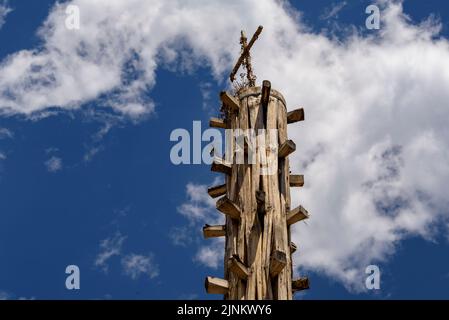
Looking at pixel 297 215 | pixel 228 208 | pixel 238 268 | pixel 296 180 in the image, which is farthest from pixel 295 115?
pixel 238 268

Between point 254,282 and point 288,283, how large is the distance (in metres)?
0.39

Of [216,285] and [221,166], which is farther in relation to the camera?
[221,166]

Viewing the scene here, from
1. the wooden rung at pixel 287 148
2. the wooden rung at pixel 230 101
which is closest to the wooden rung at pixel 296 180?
the wooden rung at pixel 287 148

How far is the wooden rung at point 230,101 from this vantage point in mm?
8042

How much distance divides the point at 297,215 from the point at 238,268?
3.16 feet

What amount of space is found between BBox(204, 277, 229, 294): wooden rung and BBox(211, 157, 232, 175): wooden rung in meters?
1.30

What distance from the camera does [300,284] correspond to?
720cm

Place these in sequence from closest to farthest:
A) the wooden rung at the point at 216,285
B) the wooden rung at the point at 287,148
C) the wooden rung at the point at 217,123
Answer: the wooden rung at the point at 216,285 → the wooden rung at the point at 287,148 → the wooden rung at the point at 217,123

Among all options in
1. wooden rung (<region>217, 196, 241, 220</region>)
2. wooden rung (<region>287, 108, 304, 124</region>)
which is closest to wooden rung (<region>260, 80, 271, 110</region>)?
wooden rung (<region>287, 108, 304, 124</region>)

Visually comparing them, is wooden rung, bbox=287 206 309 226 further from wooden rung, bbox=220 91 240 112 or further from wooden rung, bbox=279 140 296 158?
wooden rung, bbox=220 91 240 112

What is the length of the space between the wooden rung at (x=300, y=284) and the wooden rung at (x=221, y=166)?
1397mm

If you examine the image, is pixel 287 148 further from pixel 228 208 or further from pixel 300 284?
pixel 300 284

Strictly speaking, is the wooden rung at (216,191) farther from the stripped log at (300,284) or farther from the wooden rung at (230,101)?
the stripped log at (300,284)
